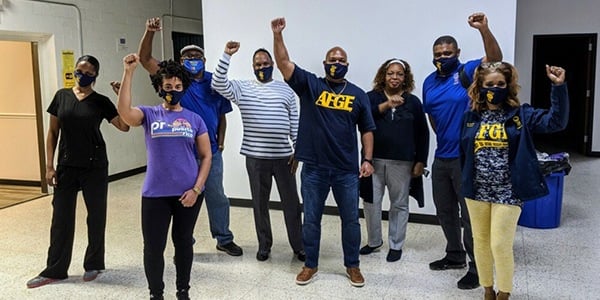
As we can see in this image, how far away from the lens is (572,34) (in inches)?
307

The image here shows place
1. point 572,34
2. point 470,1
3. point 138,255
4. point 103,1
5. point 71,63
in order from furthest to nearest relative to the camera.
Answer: point 572,34 < point 103,1 < point 71,63 < point 470,1 < point 138,255

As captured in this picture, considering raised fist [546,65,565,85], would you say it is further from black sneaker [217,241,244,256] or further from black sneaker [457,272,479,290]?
black sneaker [217,241,244,256]

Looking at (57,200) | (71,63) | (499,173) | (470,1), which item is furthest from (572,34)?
(57,200)

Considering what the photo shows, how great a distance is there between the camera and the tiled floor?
321cm

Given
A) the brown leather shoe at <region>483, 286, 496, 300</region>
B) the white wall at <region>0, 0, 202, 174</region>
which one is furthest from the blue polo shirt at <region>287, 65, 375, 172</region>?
the white wall at <region>0, 0, 202, 174</region>

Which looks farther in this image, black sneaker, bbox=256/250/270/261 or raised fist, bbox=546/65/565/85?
black sneaker, bbox=256/250/270/261

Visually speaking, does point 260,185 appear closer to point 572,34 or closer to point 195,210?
point 195,210

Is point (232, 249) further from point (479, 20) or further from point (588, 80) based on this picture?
point (588, 80)

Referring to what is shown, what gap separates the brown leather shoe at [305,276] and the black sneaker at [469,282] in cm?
93

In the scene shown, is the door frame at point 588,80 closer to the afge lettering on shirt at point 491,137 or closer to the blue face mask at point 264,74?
the blue face mask at point 264,74

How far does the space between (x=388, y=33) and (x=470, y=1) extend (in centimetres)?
72

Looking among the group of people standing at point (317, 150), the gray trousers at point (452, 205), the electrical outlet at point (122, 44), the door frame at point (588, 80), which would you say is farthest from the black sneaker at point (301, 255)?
the door frame at point (588, 80)

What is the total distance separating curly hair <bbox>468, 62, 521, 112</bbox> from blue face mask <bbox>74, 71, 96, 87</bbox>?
2.27 m

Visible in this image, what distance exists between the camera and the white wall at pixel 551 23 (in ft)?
25.3
